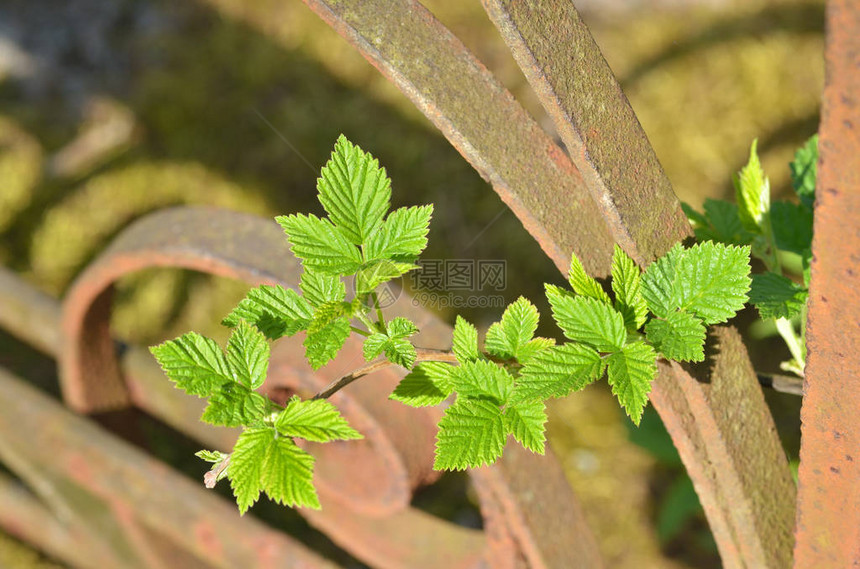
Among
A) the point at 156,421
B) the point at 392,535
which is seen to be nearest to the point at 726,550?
the point at 392,535

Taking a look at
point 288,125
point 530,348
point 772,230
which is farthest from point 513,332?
point 288,125

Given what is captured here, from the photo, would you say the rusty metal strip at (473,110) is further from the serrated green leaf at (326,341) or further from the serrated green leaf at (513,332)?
the serrated green leaf at (326,341)

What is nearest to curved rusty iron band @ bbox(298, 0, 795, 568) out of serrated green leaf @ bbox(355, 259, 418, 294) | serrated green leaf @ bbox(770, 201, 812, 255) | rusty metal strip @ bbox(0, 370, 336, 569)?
serrated green leaf @ bbox(355, 259, 418, 294)

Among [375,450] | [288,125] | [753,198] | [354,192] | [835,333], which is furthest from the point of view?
[288,125]

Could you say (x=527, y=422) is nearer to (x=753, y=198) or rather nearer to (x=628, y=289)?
(x=628, y=289)

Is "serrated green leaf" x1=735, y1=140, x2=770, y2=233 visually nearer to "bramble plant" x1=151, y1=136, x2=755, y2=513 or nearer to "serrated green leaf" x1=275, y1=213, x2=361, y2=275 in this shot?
"bramble plant" x1=151, y1=136, x2=755, y2=513

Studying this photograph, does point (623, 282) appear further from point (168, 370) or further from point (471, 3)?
point (471, 3)
